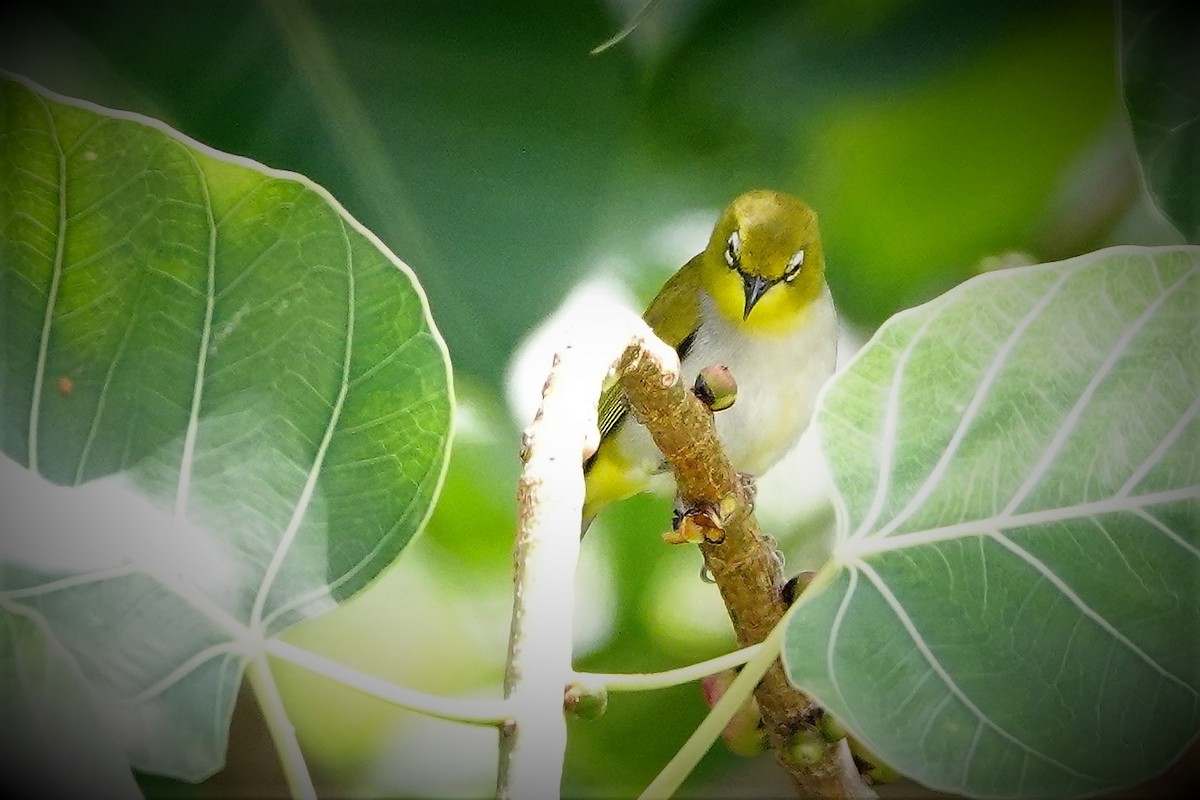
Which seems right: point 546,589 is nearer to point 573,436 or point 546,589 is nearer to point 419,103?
point 573,436

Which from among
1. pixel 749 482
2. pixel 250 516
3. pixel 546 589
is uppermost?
pixel 250 516

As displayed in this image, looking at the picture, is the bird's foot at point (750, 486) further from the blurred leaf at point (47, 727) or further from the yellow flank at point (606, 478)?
the blurred leaf at point (47, 727)

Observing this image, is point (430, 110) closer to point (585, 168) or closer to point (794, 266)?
point (585, 168)

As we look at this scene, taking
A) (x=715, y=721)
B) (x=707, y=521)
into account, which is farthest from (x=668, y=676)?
(x=707, y=521)

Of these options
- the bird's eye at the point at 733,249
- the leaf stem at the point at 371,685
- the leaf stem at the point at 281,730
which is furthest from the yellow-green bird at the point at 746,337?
the leaf stem at the point at 281,730

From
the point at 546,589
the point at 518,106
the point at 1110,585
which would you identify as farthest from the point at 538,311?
the point at 1110,585

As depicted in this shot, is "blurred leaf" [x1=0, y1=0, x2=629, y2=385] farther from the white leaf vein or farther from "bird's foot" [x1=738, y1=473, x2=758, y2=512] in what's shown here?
the white leaf vein
